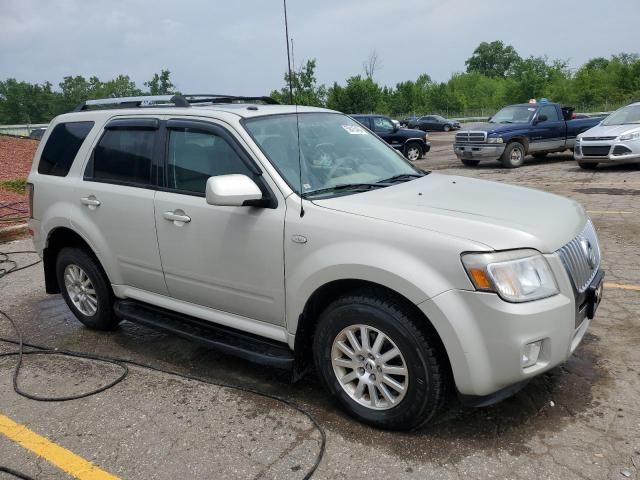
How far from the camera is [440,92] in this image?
7312 centimetres

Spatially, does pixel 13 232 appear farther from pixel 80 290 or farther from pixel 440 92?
pixel 440 92

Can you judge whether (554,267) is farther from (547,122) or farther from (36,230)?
(547,122)

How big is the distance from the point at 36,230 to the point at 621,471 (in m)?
4.69

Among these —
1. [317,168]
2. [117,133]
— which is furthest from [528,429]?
[117,133]

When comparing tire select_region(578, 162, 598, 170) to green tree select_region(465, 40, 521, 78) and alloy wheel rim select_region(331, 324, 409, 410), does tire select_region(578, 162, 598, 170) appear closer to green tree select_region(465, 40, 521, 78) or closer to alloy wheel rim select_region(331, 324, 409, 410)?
alloy wheel rim select_region(331, 324, 409, 410)

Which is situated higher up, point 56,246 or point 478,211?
point 478,211

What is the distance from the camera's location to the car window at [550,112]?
54.0 feet

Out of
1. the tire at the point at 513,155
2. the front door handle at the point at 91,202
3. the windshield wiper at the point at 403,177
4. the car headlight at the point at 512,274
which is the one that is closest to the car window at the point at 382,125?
the tire at the point at 513,155

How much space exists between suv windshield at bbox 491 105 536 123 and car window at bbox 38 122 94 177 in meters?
14.2

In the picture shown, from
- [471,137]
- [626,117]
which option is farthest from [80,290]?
[626,117]

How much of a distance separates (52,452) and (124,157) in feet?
6.94

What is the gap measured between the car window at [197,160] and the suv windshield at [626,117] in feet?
42.5

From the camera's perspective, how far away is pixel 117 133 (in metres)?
A: 4.36

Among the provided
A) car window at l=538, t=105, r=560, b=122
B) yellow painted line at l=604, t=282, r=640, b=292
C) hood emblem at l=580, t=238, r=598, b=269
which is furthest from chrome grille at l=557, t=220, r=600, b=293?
car window at l=538, t=105, r=560, b=122
